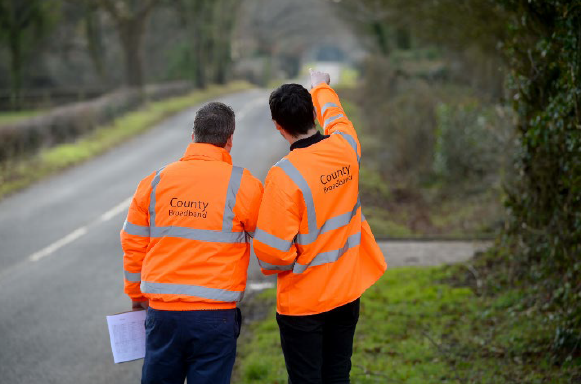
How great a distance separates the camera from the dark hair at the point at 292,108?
13.3ft

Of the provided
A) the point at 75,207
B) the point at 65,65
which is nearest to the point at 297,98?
the point at 75,207

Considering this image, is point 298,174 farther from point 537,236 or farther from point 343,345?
point 537,236

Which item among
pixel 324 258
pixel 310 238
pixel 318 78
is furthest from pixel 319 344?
pixel 318 78

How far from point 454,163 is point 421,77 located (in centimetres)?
834

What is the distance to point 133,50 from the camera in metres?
33.7

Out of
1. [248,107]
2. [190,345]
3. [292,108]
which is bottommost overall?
[248,107]

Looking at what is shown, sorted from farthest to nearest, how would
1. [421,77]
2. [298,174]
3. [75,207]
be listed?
[421,77] → [75,207] → [298,174]

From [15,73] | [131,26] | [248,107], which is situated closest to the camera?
[131,26]

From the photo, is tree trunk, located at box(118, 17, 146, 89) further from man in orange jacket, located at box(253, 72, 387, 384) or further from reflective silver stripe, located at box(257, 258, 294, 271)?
reflective silver stripe, located at box(257, 258, 294, 271)

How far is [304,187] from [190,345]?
3.47 feet

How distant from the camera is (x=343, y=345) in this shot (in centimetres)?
432

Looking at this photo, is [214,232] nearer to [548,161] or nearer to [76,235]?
[548,161]

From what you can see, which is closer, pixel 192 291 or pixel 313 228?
pixel 192 291

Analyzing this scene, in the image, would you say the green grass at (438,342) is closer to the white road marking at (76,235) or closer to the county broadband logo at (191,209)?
the white road marking at (76,235)
